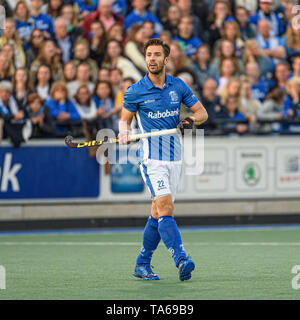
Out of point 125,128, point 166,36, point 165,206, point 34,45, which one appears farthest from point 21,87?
point 165,206

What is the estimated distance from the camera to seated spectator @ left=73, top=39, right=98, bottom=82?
1362 cm

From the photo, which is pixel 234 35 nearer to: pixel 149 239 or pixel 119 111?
pixel 119 111

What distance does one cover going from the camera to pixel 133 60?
551 inches

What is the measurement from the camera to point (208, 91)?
45.3 feet

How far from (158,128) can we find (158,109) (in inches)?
7.5

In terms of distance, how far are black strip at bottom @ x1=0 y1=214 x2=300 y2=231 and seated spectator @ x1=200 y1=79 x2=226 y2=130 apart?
5.79 ft

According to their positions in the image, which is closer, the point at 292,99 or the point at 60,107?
the point at 60,107

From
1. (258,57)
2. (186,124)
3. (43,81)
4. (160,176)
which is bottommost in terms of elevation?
(160,176)

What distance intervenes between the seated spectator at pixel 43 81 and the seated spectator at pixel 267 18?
4.95 meters

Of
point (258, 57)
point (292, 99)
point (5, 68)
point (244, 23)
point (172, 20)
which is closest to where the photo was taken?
point (5, 68)

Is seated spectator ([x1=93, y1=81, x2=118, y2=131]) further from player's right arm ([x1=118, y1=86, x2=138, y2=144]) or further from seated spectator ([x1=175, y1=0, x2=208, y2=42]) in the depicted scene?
player's right arm ([x1=118, y1=86, x2=138, y2=144])

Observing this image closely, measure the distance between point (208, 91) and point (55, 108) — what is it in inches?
107

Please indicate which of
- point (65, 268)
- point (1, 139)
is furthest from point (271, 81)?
point (65, 268)
